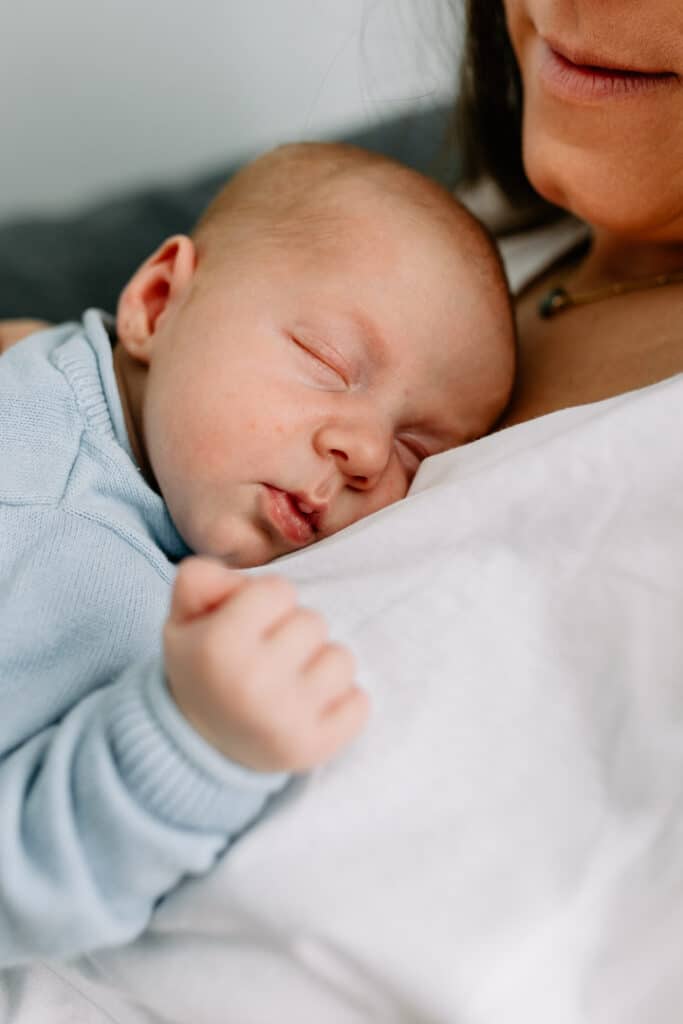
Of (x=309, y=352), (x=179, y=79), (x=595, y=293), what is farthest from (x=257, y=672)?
(x=179, y=79)

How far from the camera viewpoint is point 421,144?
6.17ft

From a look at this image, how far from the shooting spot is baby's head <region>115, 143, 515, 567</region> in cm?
101

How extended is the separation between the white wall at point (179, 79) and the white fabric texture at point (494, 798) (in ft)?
3.58

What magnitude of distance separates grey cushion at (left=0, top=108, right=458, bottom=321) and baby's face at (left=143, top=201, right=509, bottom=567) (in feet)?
1.73

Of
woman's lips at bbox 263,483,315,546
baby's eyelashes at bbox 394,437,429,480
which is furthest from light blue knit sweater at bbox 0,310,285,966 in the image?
baby's eyelashes at bbox 394,437,429,480

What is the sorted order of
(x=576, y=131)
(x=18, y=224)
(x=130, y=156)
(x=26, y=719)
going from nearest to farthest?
1. (x=26, y=719)
2. (x=576, y=131)
3. (x=18, y=224)
4. (x=130, y=156)

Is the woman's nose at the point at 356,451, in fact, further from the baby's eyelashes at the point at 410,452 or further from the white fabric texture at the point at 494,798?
the white fabric texture at the point at 494,798

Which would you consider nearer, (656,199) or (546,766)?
(546,766)

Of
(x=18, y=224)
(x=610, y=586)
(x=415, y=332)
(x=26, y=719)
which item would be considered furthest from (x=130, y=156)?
(x=610, y=586)

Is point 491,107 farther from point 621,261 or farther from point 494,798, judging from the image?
point 494,798

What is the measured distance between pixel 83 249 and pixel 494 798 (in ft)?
3.95

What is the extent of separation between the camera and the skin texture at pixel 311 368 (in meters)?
1.01

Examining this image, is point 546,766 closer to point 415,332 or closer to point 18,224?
point 415,332

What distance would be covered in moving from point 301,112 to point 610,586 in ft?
4.93
